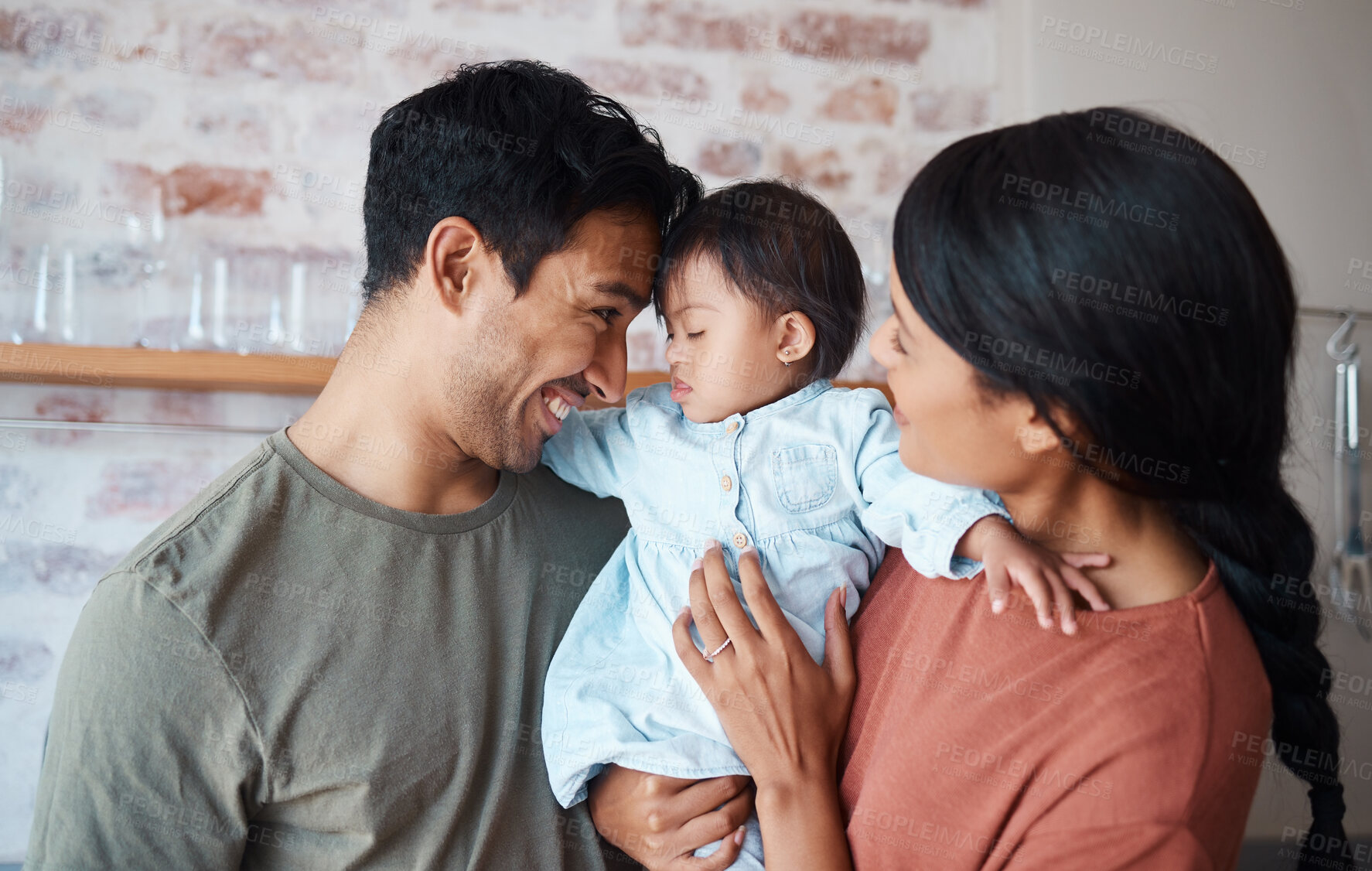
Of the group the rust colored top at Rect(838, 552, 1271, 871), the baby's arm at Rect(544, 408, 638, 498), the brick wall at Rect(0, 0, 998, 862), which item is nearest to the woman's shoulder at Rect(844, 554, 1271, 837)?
the rust colored top at Rect(838, 552, 1271, 871)

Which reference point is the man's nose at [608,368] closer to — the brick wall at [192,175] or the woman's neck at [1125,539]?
the woman's neck at [1125,539]

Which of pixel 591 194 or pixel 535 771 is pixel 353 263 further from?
pixel 535 771

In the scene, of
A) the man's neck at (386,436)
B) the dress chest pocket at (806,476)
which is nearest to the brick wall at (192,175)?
the man's neck at (386,436)

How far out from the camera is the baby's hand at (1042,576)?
3.03 ft

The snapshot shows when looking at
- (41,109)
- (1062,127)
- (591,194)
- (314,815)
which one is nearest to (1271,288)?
(1062,127)

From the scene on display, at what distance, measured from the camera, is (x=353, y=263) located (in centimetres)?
203

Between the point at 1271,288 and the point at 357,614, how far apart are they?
1037mm

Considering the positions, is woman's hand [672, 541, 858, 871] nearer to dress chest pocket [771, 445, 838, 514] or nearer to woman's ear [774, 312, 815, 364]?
dress chest pocket [771, 445, 838, 514]

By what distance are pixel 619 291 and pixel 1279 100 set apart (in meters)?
1.90

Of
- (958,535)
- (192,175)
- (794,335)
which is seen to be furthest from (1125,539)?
(192,175)

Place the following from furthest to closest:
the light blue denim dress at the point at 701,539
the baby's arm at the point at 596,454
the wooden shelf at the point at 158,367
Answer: the wooden shelf at the point at 158,367 → the baby's arm at the point at 596,454 → the light blue denim dress at the point at 701,539

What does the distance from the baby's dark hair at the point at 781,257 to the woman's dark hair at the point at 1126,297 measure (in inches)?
14.3

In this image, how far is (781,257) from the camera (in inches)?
50.3

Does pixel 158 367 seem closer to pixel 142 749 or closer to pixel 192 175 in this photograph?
pixel 192 175
